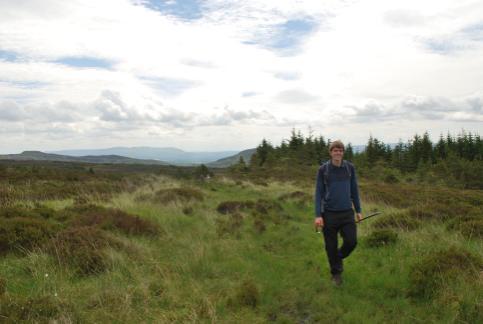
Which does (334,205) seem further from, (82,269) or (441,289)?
(82,269)

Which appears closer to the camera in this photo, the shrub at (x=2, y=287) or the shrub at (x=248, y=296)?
the shrub at (x=2, y=287)

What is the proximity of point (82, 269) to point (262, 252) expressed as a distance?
4.21 m

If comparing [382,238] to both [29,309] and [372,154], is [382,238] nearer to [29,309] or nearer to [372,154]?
[29,309]

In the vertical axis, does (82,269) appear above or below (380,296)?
above

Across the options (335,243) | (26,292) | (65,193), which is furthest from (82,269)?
(65,193)

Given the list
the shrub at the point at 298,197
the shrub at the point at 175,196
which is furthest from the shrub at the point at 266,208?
A: the shrub at the point at 175,196

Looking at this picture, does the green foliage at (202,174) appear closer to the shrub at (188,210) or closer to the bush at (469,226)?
the shrub at (188,210)

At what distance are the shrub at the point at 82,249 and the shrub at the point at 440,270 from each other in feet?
17.4

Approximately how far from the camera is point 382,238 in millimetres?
7988

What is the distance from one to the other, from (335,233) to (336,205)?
55 centimetres

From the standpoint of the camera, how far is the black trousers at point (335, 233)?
6102 mm

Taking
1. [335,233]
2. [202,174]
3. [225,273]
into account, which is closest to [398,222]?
[335,233]

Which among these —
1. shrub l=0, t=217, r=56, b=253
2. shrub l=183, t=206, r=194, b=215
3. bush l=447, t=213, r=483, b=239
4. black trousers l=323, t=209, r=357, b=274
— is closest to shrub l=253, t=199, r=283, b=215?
shrub l=183, t=206, r=194, b=215

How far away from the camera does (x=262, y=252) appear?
8430 mm
